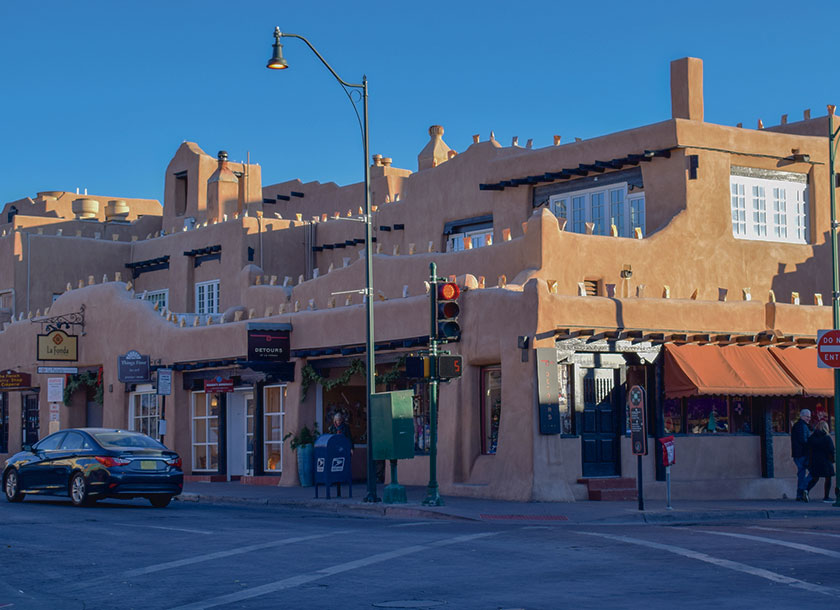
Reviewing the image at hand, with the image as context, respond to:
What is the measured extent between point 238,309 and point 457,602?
2371 cm

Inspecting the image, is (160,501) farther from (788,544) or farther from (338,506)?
(788,544)

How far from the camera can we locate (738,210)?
30828 mm

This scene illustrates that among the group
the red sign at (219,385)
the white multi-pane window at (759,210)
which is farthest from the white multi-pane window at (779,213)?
the red sign at (219,385)

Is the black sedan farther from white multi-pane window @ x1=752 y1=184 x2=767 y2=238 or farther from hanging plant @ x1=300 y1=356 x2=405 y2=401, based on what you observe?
white multi-pane window @ x1=752 y1=184 x2=767 y2=238

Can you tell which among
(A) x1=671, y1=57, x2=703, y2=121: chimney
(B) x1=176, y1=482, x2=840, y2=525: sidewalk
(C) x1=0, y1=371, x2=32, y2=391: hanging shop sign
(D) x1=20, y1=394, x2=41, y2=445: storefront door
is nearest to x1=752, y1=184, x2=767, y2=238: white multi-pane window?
(A) x1=671, y1=57, x2=703, y2=121: chimney

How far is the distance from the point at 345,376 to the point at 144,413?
964cm

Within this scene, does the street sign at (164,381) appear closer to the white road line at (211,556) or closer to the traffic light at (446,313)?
the traffic light at (446,313)

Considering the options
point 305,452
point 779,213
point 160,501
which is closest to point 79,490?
point 160,501

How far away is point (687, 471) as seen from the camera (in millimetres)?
26312

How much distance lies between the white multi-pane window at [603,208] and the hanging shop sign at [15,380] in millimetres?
18752

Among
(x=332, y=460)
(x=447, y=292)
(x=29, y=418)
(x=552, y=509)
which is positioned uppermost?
(x=447, y=292)

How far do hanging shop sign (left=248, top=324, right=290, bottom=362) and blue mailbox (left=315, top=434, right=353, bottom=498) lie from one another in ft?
18.9

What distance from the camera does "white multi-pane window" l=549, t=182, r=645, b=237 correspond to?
30734mm

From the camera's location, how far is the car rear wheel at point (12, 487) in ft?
79.9
